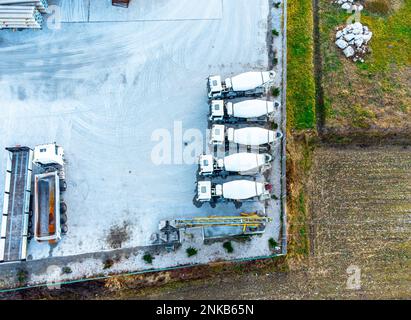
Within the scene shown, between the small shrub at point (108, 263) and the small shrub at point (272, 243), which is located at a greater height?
the small shrub at point (272, 243)

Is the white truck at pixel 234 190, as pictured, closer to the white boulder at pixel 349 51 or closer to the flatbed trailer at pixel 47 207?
the flatbed trailer at pixel 47 207

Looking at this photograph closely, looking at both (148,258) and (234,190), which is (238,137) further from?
(148,258)

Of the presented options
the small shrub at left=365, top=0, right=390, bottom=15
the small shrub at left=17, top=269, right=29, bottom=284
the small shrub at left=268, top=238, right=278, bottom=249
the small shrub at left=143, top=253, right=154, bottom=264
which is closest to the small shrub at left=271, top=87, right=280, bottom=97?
the small shrub at left=268, top=238, right=278, bottom=249

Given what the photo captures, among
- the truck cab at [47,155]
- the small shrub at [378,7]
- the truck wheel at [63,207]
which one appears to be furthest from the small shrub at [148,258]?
the small shrub at [378,7]

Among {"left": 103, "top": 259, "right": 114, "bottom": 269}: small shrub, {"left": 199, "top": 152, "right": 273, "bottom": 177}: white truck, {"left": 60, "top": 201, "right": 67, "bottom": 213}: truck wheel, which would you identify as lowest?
{"left": 103, "top": 259, "right": 114, "bottom": 269}: small shrub

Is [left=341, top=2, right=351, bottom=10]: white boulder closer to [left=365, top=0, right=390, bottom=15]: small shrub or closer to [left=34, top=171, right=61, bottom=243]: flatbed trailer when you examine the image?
[left=365, top=0, right=390, bottom=15]: small shrub
